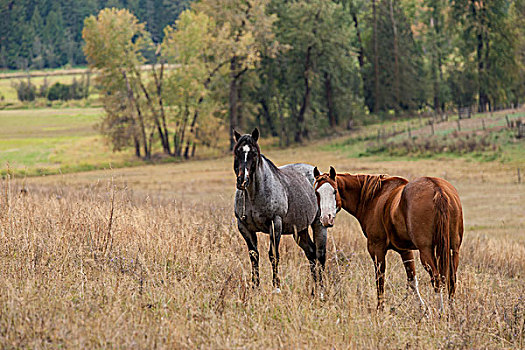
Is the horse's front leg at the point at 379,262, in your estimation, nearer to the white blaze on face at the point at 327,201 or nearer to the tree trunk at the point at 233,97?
the white blaze on face at the point at 327,201

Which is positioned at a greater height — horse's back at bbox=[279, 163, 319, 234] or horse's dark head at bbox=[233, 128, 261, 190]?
horse's dark head at bbox=[233, 128, 261, 190]

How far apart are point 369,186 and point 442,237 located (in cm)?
160

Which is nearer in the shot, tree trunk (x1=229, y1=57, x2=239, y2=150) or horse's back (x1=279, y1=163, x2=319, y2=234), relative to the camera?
horse's back (x1=279, y1=163, x2=319, y2=234)

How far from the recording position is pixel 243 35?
55125mm

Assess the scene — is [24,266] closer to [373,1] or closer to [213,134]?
[213,134]

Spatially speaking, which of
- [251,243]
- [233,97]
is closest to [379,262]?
[251,243]

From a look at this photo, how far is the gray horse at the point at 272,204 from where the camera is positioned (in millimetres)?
7246

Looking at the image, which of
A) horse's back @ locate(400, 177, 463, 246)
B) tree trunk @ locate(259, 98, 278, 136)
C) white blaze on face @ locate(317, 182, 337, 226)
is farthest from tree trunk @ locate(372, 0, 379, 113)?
horse's back @ locate(400, 177, 463, 246)

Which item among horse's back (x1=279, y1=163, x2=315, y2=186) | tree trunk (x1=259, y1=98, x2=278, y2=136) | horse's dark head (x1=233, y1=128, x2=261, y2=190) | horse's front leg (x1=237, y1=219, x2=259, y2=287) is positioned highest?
tree trunk (x1=259, y1=98, x2=278, y2=136)

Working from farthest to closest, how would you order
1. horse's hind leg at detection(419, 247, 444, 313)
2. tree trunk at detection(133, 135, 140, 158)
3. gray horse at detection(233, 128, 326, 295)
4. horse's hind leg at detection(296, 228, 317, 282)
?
1. tree trunk at detection(133, 135, 140, 158)
2. horse's hind leg at detection(296, 228, 317, 282)
3. gray horse at detection(233, 128, 326, 295)
4. horse's hind leg at detection(419, 247, 444, 313)

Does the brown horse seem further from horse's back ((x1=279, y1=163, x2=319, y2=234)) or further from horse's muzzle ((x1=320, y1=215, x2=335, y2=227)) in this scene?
horse's back ((x1=279, y1=163, x2=319, y2=234))

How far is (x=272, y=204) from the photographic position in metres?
7.68

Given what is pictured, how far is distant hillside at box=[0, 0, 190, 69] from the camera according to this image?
70.4 metres

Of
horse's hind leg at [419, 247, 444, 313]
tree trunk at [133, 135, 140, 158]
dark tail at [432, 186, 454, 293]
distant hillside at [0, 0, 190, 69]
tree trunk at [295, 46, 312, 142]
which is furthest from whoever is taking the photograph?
distant hillside at [0, 0, 190, 69]
